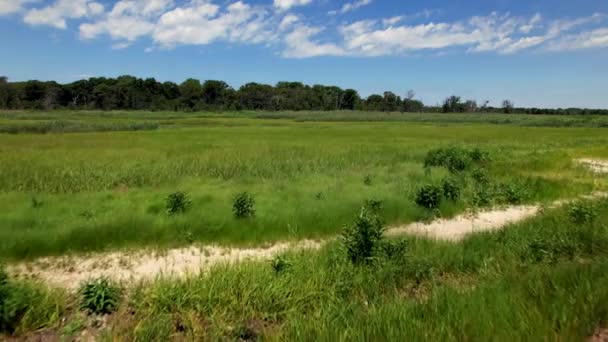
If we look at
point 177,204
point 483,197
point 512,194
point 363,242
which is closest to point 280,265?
point 363,242

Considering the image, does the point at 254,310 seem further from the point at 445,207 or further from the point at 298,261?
the point at 445,207

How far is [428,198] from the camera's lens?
11844mm

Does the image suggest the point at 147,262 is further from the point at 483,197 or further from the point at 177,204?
the point at 483,197

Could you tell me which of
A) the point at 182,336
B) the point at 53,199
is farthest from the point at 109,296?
the point at 53,199

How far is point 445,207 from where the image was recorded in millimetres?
12008

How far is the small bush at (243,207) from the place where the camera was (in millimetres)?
10158

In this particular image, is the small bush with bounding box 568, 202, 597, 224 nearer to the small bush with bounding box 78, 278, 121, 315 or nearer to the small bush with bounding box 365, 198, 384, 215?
the small bush with bounding box 365, 198, 384, 215

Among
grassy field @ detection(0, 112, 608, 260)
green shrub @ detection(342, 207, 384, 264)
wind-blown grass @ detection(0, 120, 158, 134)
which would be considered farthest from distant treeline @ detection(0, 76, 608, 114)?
green shrub @ detection(342, 207, 384, 264)

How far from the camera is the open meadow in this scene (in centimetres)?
465

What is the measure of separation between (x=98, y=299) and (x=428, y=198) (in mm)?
8964

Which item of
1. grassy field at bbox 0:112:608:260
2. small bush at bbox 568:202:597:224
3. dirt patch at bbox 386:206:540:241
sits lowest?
dirt patch at bbox 386:206:540:241

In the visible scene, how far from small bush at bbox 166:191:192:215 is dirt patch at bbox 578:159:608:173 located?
59.3 feet

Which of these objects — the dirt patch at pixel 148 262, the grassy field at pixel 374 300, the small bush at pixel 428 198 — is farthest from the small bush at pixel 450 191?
the grassy field at pixel 374 300

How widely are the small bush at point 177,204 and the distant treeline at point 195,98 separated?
113 metres
